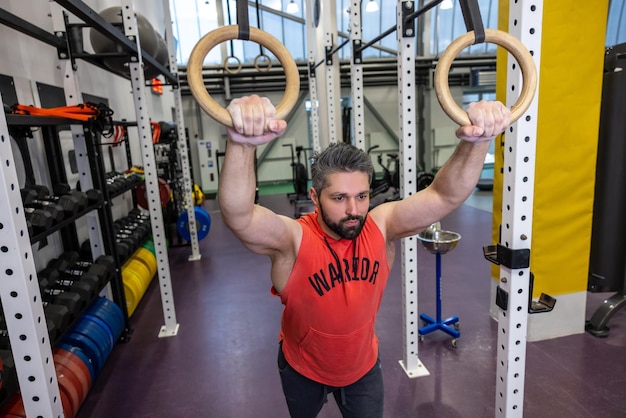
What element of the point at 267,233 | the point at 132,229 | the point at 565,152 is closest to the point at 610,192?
the point at 565,152

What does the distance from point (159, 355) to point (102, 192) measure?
1349 millimetres

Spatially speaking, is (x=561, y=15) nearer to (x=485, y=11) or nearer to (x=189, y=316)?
(x=189, y=316)

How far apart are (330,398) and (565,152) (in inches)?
92.1

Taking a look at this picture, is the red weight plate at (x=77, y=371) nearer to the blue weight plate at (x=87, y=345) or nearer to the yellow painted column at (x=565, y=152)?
the blue weight plate at (x=87, y=345)

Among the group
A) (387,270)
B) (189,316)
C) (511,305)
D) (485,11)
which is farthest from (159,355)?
(485,11)

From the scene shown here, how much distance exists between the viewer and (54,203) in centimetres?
234

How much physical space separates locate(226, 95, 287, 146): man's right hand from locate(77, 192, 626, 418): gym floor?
77.7 inches

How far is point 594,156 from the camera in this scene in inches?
109

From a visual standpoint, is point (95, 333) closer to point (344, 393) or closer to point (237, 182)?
point (344, 393)

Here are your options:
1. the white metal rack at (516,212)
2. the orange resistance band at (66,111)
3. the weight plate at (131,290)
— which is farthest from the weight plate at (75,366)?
the white metal rack at (516,212)

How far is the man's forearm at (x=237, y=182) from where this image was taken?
963 mm

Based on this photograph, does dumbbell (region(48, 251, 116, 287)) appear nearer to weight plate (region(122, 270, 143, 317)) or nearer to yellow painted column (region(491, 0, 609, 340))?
weight plate (region(122, 270, 143, 317))

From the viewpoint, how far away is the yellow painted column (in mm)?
2562

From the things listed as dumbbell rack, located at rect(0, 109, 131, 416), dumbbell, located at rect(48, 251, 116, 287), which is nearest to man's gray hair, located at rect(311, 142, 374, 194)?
dumbbell rack, located at rect(0, 109, 131, 416)
